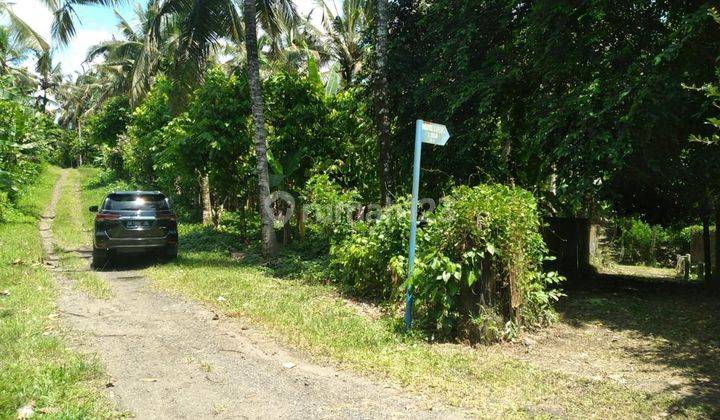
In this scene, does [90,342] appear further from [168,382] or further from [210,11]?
[210,11]

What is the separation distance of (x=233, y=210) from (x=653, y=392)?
17998 mm

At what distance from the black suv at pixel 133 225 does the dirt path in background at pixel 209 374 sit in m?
3.47

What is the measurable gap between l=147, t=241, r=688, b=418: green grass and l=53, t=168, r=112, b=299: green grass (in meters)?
1.58

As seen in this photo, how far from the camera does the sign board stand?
6312 millimetres

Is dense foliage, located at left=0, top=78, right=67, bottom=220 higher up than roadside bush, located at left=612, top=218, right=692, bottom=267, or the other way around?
dense foliage, located at left=0, top=78, right=67, bottom=220

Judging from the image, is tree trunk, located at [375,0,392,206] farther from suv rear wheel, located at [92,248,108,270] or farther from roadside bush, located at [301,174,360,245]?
suv rear wheel, located at [92,248,108,270]

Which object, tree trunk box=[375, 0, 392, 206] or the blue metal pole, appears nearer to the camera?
the blue metal pole


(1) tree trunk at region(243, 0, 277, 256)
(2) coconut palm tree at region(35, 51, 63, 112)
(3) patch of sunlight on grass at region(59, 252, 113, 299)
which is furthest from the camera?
(2) coconut palm tree at region(35, 51, 63, 112)

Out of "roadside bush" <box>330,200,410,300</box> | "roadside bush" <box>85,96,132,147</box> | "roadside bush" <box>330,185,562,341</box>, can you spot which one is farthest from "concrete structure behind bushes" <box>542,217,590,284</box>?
"roadside bush" <box>85,96,132,147</box>

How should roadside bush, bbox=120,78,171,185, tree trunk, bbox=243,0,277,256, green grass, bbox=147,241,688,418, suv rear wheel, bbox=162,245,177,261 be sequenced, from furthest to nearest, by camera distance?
roadside bush, bbox=120,78,171,185 → suv rear wheel, bbox=162,245,177,261 → tree trunk, bbox=243,0,277,256 → green grass, bbox=147,241,688,418

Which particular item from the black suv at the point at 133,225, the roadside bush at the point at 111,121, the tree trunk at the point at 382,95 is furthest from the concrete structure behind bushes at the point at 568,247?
the roadside bush at the point at 111,121

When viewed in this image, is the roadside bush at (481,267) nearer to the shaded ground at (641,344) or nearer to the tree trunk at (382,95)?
the shaded ground at (641,344)

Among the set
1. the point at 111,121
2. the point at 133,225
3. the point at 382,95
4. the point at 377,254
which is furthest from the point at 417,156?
the point at 111,121

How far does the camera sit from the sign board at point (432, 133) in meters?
6.31
